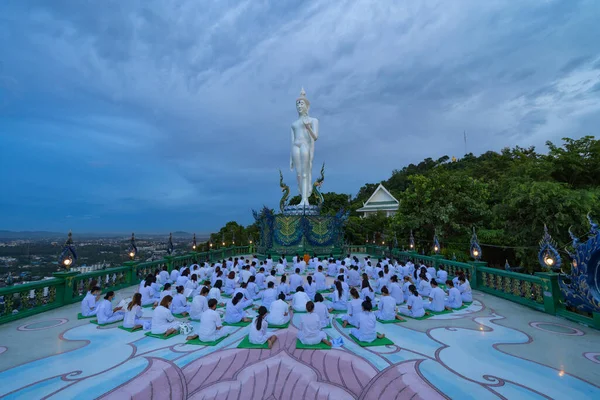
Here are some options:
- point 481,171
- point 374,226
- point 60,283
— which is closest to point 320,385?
point 60,283

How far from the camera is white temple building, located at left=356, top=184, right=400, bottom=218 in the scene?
134 feet

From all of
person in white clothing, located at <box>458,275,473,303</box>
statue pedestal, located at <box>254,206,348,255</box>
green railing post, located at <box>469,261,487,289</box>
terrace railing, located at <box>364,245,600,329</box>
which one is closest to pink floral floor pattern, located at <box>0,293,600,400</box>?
terrace railing, located at <box>364,245,600,329</box>

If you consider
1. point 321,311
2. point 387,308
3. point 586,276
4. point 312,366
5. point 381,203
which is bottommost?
point 312,366

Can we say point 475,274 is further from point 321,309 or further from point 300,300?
point 321,309

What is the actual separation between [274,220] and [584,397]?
17.0 metres

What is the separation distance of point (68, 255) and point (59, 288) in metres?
1.00

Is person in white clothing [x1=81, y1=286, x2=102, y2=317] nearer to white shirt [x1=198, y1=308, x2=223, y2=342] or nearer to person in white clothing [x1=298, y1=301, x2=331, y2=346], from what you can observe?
white shirt [x1=198, y1=308, x2=223, y2=342]

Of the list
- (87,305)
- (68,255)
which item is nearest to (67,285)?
(68,255)

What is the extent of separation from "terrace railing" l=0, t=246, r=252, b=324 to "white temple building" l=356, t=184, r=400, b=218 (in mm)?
32552

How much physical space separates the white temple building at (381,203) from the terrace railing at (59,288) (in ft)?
107

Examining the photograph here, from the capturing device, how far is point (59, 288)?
930 centimetres

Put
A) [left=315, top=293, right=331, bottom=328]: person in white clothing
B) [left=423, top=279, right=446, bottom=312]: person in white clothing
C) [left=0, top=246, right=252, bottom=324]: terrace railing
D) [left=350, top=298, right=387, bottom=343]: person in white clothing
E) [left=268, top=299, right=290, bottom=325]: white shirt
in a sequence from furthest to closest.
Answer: [left=423, top=279, right=446, bottom=312]: person in white clothing
[left=0, top=246, right=252, bottom=324]: terrace railing
[left=268, top=299, right=290, bottom=325]: white shirt
[left=315, top=293, right=331, bottom=328]: person in white clothing
[left=350, top=298, right=387, bottom=343]: person in white clothing

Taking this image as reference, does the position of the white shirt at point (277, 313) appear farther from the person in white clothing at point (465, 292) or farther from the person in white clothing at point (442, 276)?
the person in white clothing at point (442, 276)

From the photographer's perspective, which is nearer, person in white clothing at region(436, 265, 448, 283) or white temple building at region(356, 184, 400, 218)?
person in white clothing at region(436, 265, 448, 283)
